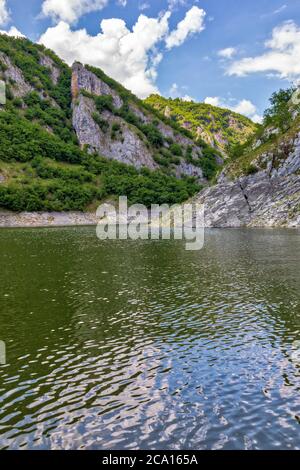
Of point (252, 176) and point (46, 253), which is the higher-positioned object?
point (252, 176)

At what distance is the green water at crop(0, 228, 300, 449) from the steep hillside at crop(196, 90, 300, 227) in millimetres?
85341

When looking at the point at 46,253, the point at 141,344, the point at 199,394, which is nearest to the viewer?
the point at 199,394

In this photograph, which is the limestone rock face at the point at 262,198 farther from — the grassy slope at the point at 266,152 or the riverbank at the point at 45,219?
the riverbank at the point at 45,219

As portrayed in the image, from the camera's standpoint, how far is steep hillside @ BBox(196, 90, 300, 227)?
122 metres

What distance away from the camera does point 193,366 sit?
19.2 metres

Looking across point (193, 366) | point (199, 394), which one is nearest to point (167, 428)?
point (199, 394)

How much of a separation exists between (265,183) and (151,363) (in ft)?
399

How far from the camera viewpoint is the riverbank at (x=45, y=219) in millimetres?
158225

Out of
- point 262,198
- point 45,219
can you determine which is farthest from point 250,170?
point 45,219

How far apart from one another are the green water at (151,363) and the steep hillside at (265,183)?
8534cm

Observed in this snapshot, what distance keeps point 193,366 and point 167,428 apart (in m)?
5.68

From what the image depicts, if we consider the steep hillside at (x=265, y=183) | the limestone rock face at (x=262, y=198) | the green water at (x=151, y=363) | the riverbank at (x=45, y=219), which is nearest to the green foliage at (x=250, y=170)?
the steep hillside at (x=265, y=183)
